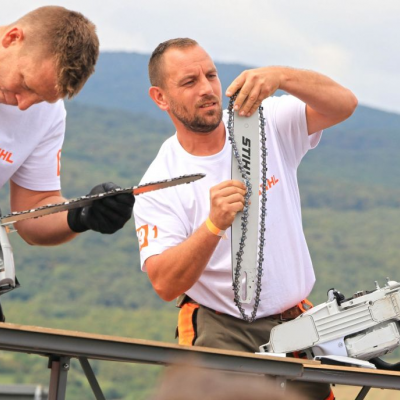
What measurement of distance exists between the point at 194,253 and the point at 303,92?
2.31 feet

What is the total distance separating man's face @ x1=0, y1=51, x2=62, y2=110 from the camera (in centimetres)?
331

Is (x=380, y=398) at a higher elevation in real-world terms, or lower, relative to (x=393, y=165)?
lower

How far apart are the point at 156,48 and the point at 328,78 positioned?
2.50ft

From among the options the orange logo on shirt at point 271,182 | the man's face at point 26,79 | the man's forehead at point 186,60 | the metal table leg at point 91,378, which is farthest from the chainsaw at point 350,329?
the man's face at point 26,79

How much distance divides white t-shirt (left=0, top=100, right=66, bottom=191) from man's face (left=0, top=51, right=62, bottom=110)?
1.11 feet

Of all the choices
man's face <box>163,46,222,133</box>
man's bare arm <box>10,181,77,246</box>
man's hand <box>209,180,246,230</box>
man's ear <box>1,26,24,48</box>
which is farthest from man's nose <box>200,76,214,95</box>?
man's ear <box>1,26,24,48</box>

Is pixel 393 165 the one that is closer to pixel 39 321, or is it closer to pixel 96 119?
pixel 96 119

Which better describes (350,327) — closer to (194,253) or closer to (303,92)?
(194,253)

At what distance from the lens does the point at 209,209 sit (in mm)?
3766

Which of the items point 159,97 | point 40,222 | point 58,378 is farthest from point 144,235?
point 58,378

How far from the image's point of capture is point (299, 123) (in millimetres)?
3881

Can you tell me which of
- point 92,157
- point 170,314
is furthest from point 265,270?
point 92,157

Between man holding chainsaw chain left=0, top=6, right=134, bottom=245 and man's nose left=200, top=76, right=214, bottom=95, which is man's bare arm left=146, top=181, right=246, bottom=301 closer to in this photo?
man holding chainsaw chain left=0, top=6, right=134, bottom=245

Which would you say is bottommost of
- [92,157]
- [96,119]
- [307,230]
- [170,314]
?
[170,314]
